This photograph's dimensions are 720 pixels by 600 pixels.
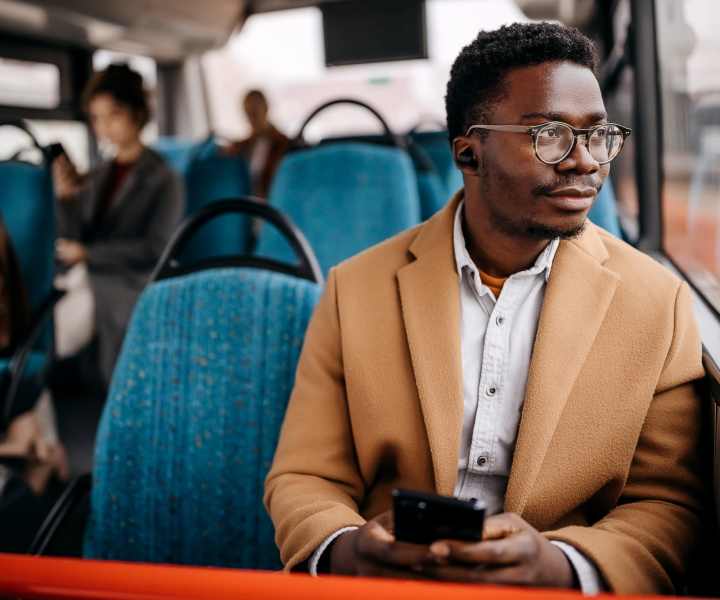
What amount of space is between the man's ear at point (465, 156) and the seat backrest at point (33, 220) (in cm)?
197

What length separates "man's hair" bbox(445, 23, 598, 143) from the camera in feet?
3.23

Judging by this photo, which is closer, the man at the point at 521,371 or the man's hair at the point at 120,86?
the man at the point at 521,371

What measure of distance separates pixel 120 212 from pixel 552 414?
2.43 m

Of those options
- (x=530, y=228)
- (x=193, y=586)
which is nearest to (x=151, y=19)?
(x=530, y=228)

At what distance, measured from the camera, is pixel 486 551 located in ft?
2.61

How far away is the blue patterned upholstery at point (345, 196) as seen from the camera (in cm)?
225

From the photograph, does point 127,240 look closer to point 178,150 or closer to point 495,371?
point 178,150

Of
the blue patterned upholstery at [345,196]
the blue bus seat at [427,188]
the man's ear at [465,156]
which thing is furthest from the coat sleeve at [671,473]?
the blue bus seat at [427,188]

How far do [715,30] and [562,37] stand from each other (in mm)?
927

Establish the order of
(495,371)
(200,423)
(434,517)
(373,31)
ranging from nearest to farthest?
(434,517) → (495,371) → (200,423) → (373,31)

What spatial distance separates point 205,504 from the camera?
4.46 feet

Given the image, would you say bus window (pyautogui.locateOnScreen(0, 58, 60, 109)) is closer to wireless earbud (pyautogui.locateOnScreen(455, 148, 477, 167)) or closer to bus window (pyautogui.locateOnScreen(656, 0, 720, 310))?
bus window (pyautogui.locateOnScreen(656, 0, 720, 310))

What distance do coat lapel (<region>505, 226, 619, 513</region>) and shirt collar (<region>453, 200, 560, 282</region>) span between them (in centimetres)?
1

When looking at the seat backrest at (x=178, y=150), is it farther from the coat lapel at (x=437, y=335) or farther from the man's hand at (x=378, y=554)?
the man's hand at (x=378, y=554)
